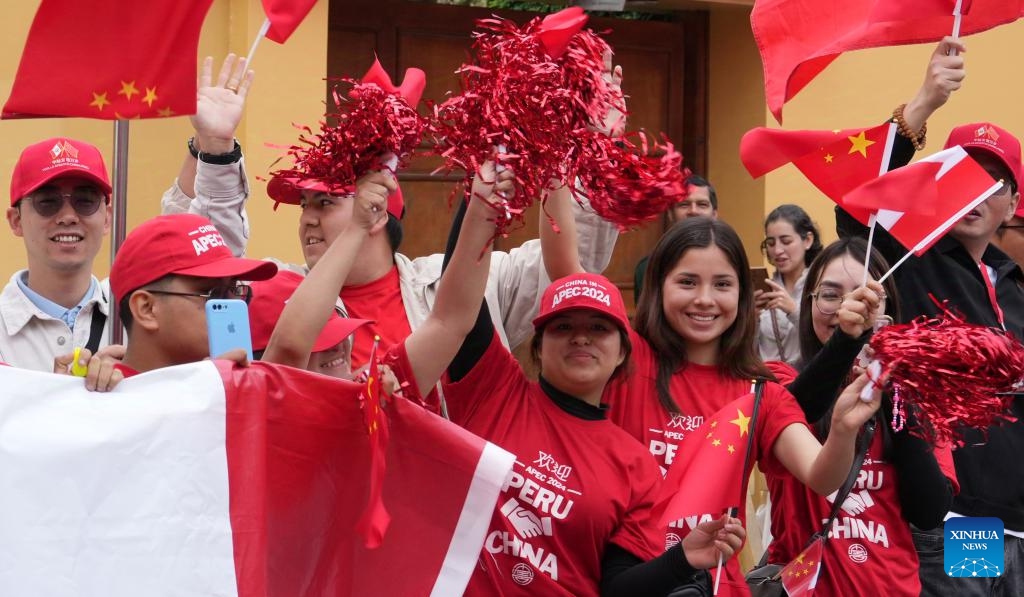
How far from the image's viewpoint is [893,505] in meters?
3.83

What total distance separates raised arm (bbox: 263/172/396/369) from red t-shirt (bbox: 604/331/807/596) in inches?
36.5

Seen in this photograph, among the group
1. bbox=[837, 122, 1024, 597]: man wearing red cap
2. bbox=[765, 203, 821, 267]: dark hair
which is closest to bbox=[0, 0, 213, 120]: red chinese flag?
bbox=[837, 122, 1024, 597]: man wearing red cap

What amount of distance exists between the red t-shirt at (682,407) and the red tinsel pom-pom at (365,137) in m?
1.00

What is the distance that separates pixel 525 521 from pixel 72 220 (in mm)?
1576

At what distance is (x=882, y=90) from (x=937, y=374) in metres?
4.87

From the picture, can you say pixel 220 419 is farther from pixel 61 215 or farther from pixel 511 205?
pixel 61 215

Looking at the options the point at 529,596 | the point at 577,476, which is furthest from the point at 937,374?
the point at 529,596

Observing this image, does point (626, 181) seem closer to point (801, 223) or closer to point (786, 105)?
point (801, 223)

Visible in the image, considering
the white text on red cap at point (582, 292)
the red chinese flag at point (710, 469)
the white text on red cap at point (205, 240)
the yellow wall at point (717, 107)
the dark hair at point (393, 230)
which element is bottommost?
the red chinese flag at point (710, 469)

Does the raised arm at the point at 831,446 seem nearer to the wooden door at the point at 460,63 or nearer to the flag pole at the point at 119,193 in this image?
the flag pole at the point at 119,193

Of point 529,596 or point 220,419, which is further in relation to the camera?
point 529,596

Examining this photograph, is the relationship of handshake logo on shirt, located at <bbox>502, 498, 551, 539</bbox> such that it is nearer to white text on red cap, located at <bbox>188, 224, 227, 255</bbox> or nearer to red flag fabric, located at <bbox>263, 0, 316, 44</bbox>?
white text on red cap, located at <bbox>188, 224, 227, 255</bbox>

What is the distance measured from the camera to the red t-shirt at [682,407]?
362 centimetres
